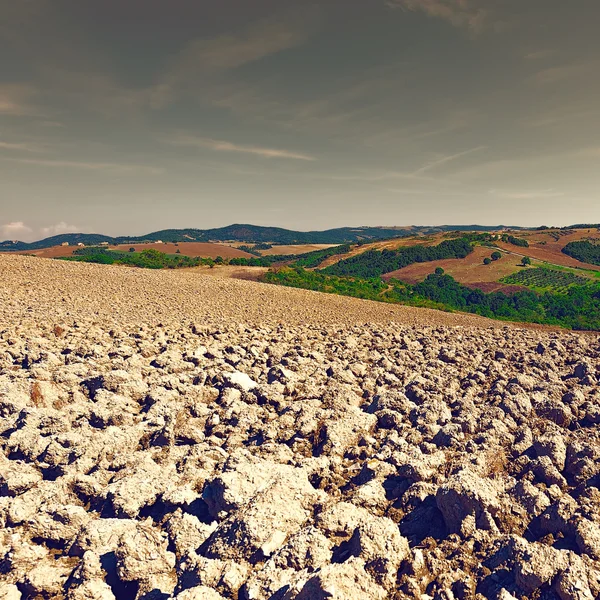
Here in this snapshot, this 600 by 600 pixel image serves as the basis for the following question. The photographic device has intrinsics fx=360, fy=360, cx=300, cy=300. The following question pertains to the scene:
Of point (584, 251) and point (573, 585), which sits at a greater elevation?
point (584, 251)

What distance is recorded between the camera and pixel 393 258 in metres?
126

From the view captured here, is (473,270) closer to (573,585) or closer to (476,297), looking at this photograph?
(476,297)

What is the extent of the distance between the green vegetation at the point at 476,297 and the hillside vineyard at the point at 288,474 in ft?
113

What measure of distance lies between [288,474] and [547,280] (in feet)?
325

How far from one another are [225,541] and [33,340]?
49.3ft

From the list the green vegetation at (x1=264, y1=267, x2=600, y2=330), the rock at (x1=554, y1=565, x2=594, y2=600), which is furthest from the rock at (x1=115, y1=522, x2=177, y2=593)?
the green vegetation at (x1=264, y1=267, x2=600, y2=330)

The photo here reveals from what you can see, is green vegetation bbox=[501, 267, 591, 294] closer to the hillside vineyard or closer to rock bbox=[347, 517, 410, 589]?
the hillside vineyard

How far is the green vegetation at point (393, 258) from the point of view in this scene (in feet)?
382

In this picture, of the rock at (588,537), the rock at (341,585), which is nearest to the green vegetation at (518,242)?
the rock at (588,537)

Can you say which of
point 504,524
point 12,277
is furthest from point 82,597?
point 12,277

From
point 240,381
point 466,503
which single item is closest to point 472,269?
point 240,381

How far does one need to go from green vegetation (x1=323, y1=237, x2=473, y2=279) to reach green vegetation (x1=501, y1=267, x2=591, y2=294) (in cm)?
2411

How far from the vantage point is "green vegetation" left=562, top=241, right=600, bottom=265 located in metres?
106

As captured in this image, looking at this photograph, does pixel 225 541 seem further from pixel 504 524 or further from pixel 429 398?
pixel 429 398
